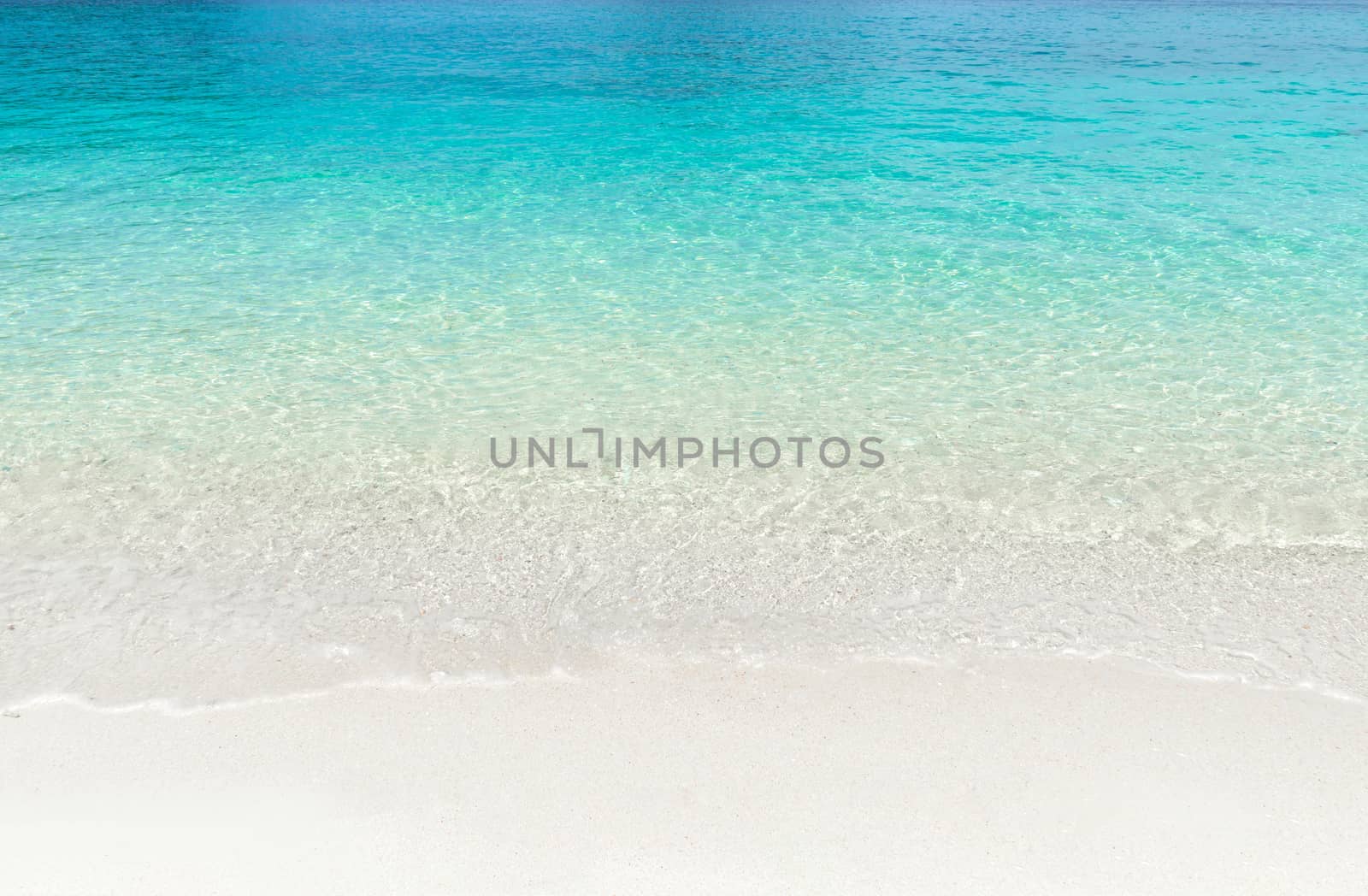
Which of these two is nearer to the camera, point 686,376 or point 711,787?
point 711,787

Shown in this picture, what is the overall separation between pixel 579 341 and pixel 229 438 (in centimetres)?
271

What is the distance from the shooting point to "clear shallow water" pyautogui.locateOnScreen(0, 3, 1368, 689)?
477cm

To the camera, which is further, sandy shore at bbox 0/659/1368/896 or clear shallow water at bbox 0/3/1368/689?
clear shallow water at bbox 0/3/1368/689

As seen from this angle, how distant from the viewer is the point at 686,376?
23.6 feet

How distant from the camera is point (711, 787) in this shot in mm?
3709

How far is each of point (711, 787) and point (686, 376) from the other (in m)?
3.93

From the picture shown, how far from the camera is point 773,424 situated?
648 centimetres

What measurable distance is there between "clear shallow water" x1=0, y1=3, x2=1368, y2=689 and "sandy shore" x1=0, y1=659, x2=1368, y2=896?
0.34 m

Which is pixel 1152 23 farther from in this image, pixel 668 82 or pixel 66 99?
pixel 66 99

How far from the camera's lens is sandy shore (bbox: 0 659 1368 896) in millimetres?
3348

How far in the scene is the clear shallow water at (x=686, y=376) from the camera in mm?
4766

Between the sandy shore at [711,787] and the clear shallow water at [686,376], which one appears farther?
the clear shallow water at [686,376]

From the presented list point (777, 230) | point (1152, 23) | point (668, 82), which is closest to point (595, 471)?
point (777, 230)

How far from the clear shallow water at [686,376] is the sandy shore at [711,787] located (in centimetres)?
34
